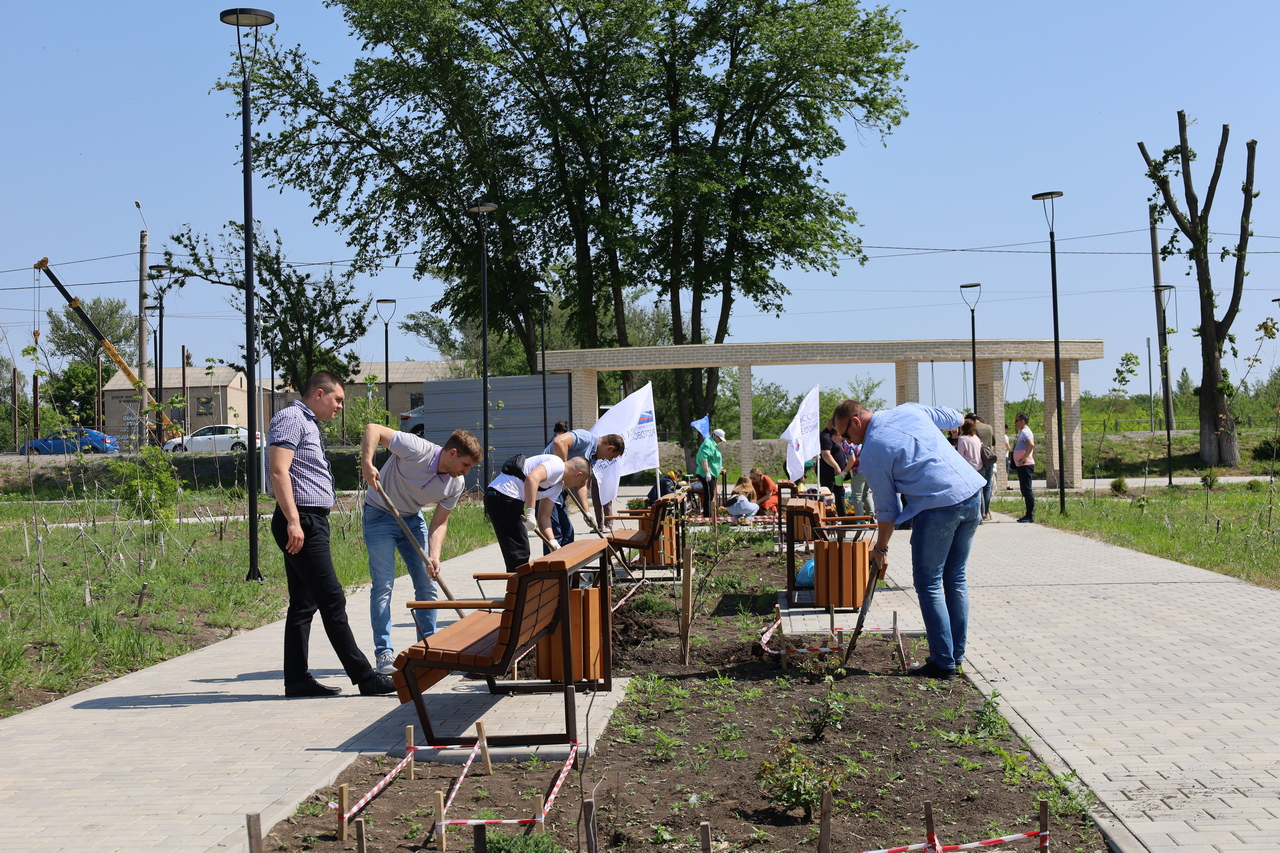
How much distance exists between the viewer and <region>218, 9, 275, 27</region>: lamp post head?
36.1 feet

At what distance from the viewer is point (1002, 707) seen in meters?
5.55

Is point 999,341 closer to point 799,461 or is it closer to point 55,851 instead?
point 799,461

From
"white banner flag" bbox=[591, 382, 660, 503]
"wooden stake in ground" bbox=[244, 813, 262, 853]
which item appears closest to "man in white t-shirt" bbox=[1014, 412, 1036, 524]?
"white banner flag" bbox=[591, 382, 660, 503]

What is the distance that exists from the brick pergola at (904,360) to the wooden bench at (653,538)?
1525cm

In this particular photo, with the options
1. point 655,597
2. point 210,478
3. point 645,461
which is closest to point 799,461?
point 645,461

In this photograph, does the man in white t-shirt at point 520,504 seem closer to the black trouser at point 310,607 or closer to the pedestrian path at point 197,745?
the pedestrian path at point 197,745

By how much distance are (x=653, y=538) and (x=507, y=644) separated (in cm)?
552

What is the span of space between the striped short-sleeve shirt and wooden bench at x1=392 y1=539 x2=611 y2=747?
3.68 ft

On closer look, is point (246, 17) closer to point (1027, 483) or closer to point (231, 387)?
point (1027, 483)

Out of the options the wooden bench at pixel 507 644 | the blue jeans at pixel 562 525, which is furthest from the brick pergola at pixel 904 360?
the wooden bench at pixel 507 644

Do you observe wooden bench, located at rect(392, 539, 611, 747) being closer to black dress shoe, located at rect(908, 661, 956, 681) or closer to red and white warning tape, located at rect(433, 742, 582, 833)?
red and white warning tape, located at rect(433, 742, 582, 833)

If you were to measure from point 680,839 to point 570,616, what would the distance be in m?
1.88

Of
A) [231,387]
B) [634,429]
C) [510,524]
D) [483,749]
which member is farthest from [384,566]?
[231,387]

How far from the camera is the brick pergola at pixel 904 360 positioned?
89.8ft
